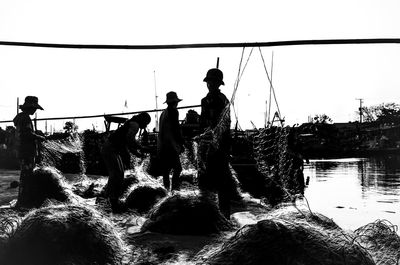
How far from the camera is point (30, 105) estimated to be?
813cm

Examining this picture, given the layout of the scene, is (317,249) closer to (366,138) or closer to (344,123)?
(366,138)

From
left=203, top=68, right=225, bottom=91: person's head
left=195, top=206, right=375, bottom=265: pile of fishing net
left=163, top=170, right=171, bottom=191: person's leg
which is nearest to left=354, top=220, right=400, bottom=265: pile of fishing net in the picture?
left=195, top=206, right=375, bottom=265: pile of fishing net

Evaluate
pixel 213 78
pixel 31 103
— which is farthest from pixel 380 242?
pixel 31 103

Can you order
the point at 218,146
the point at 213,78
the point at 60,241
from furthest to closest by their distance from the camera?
1. the point at 213,78
2. the point at 218,146
3. the point at 60,241

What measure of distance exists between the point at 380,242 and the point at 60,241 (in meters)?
3.01

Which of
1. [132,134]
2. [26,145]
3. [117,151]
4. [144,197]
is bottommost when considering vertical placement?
[144,197]

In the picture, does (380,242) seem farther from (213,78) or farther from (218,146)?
(213,78)

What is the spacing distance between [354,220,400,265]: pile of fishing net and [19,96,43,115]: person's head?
6.65m

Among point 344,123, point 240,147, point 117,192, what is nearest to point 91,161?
point 240,147

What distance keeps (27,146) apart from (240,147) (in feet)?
25.0

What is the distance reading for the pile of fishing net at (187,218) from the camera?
541 centimetres

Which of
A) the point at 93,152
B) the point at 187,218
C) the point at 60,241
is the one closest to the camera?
the point at 60,241

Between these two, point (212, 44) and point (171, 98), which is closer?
point (212, 44)

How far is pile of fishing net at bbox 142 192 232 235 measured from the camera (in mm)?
5414
